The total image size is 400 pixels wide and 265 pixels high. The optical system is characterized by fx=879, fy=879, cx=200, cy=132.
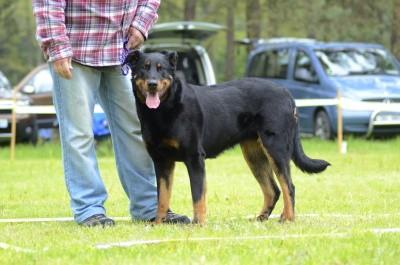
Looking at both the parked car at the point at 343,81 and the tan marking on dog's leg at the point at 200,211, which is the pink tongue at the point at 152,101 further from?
the parked car at the point at 343,81

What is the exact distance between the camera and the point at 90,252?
5.23 metres

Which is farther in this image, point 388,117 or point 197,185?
point 388,117

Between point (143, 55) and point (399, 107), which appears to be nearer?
point (143, 55)

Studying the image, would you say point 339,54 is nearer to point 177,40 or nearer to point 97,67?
point 177,40

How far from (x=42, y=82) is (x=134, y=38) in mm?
12232

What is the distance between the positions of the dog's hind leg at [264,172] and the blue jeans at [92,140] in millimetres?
887

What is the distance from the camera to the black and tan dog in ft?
21.4

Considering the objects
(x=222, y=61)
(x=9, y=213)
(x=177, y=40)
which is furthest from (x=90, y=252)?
(x=222, y=61)

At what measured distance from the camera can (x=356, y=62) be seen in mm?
17891

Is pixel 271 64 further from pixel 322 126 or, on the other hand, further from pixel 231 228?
pixel 231 228

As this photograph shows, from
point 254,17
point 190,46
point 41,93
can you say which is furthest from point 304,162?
point 254,17

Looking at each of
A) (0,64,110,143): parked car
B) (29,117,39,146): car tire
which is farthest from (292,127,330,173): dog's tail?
(29,117,39,146): car tire

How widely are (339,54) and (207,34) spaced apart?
10.3ft

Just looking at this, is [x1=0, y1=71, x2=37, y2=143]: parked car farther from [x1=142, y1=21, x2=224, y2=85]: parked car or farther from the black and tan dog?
the black and tan dog
